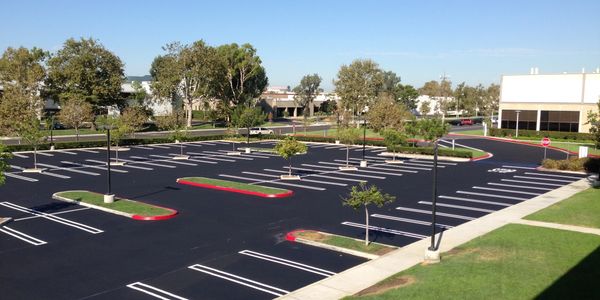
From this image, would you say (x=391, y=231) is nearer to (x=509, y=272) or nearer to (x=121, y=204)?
(x=509, y=272)

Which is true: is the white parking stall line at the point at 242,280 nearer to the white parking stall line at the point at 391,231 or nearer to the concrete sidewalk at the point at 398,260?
the concrete sidewalk at the point at 398,260

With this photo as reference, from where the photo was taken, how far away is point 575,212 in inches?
962

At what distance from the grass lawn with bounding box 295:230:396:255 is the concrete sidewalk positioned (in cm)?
58

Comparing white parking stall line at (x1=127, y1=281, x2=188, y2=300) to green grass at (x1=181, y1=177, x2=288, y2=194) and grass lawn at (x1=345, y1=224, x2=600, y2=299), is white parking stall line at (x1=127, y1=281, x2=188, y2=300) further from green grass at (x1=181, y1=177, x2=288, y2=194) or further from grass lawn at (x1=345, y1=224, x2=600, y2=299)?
green grass at (x1=181, y1=177, x2=288, y2=194)

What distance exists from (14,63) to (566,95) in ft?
257

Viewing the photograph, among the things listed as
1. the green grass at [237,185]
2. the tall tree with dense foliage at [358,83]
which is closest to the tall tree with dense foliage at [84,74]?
the tall tree with dense foliage at [358,83]

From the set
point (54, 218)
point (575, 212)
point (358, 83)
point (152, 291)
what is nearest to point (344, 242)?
point (152, 291)

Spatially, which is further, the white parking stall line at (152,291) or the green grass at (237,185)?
the green grass at (237,185)

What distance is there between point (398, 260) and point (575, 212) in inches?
475

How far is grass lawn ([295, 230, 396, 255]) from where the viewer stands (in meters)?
18.7

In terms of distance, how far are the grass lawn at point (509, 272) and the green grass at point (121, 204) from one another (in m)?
13.3

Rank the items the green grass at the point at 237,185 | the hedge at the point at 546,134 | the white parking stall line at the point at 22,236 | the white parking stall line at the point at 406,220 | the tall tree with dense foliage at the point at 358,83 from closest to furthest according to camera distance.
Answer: the white parking stall line at the point at 22,236, the white parking stall line at the point at 406,220, the green grass at the point at 237,185, the hedge at the point at 546,134, the tall tree with dense foliage at the point at 358,83

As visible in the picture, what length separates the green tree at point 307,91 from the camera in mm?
130500

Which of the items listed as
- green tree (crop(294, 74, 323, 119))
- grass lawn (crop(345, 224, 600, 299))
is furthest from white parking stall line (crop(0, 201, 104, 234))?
green tree (crop(294, 74, 323, 119))
